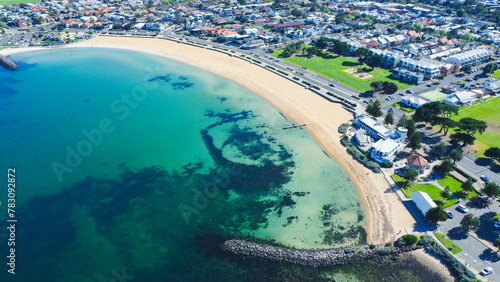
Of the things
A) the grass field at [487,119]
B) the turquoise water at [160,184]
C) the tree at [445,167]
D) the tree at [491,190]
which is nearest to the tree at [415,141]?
the tree at [445,167]

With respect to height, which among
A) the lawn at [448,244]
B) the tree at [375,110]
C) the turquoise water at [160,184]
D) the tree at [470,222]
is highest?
the tree at [375,110]

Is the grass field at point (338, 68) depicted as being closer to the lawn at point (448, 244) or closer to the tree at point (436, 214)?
the tree at point (436, 214)

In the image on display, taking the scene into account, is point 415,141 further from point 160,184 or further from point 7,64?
point 7,64

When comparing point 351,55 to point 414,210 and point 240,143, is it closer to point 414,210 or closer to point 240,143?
point 240,143

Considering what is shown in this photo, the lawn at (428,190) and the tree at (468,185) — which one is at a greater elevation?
the tree at (468,185)

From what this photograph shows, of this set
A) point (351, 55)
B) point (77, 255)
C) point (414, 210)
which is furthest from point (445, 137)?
point (77, 255)

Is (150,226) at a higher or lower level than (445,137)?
lower

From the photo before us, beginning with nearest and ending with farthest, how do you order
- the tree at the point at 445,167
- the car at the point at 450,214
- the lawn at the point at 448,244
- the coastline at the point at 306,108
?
1. the lawn at the point at 448,244
2. the car at the point at 450,214
3. the coastline at the point at 306,108
4. the tree at the point at 445,167
